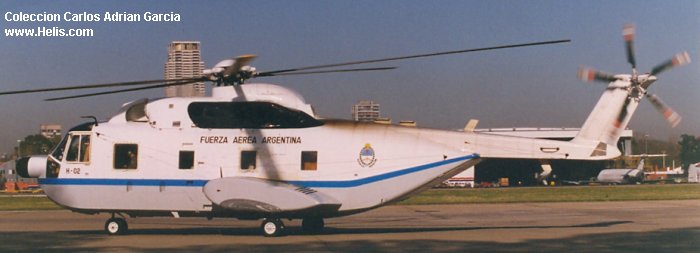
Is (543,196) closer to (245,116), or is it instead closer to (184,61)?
(245,116)

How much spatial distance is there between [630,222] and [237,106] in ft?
36.2

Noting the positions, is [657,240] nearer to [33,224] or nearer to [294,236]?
[294,236]

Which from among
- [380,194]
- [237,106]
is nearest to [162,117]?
[237,106]

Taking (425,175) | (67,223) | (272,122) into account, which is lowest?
(67,223)

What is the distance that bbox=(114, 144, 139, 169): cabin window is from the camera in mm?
18141

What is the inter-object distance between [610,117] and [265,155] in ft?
26.9

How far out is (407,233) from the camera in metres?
18.2

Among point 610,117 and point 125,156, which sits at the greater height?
point 610,117

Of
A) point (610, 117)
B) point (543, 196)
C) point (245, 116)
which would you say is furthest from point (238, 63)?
point (543, 196)

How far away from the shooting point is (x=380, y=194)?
17.7 m

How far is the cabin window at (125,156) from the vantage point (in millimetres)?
18141

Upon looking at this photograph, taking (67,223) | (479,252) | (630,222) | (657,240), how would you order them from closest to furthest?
(479,252)
(657,240)
(630,222)
(67,223)

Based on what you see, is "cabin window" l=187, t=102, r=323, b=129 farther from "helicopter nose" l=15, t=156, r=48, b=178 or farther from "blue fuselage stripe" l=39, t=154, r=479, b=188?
"helicopter nose" l=15, t=156, r=48, b=178

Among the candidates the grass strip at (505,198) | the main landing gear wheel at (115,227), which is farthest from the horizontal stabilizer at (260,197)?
the grass strip at (505,198)
